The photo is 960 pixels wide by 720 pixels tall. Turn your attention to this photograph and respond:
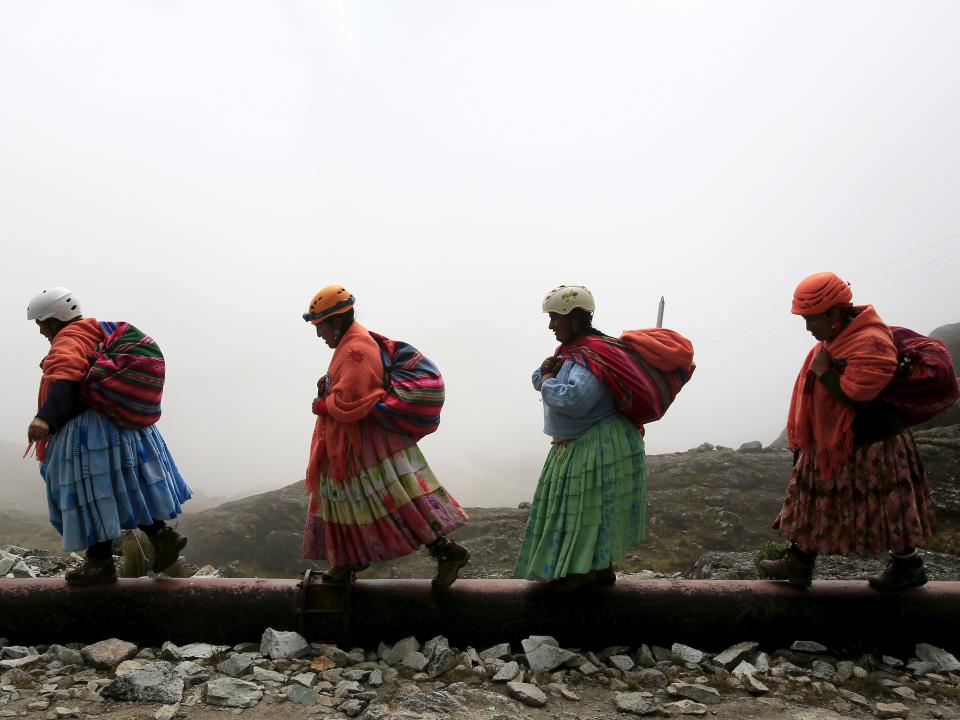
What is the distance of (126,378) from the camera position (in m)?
4.55

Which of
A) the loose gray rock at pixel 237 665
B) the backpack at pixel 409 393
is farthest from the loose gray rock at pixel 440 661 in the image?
the backpack at pixel 409 393

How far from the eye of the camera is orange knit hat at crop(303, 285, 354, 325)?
445cm

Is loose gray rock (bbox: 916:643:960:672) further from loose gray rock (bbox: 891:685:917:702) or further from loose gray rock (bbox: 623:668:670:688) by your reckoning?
loose gray rock (bbox: 623:668:670:688)

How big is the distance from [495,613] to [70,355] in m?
3.37

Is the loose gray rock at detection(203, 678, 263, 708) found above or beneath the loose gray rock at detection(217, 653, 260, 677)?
beneath

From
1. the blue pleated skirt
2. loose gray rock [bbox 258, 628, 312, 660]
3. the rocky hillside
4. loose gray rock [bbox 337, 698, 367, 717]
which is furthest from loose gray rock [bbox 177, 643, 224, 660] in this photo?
the rocky hillside

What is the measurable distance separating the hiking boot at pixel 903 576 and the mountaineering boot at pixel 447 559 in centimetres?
276

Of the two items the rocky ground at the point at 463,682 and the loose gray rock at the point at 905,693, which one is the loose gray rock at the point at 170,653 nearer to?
the rocky ground at the point at 463,682

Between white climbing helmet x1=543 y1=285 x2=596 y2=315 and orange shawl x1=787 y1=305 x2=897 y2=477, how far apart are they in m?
1.48

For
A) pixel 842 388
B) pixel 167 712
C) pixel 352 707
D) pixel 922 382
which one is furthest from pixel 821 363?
pixel 167 712

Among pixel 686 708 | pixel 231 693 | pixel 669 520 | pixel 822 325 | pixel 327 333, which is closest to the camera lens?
pixel 686 708

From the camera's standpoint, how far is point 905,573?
4266 millimetres

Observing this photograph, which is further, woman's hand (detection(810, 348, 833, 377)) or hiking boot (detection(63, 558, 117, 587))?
hiking boot (detection(63, 558, 117, 587))

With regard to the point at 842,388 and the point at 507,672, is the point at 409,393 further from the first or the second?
the point at 842,388
